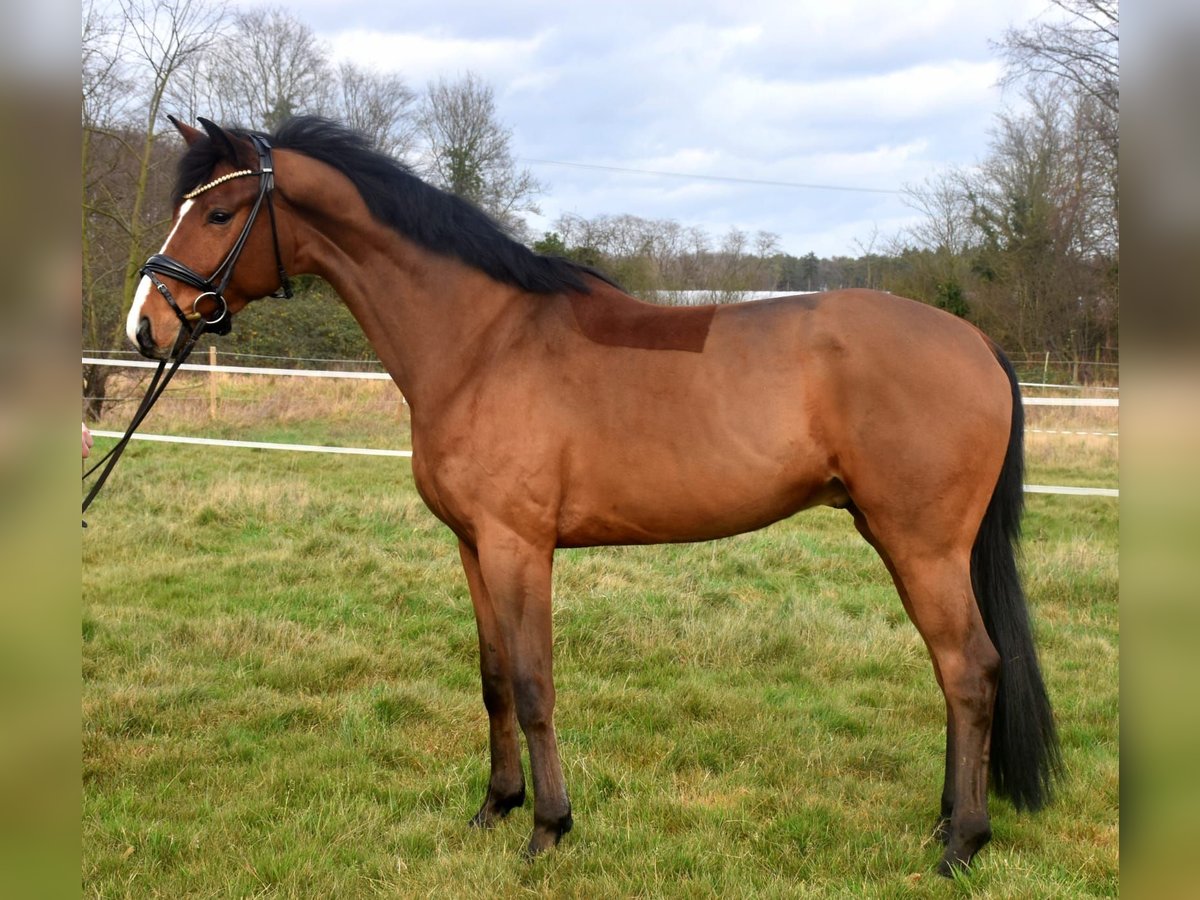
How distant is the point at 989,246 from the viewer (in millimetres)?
20719

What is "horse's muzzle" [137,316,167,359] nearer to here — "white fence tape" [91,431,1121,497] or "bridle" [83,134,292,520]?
"bridle" [83,134,292,520]

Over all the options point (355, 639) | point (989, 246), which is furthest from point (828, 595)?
point (989, 246)

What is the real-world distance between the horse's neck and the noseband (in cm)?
24

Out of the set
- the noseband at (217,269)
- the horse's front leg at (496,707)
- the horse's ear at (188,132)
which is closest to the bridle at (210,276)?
the noseband at (217,269)

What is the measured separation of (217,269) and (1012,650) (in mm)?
3155

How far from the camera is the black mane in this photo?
3.14 metres

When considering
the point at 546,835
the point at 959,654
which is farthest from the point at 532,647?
the point at 959,654

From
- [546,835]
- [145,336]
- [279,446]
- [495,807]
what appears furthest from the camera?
[279,446]

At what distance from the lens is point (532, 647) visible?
9.89ft

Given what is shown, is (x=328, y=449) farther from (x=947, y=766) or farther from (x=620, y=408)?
(x=947, y=766)

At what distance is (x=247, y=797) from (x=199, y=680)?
1.26m

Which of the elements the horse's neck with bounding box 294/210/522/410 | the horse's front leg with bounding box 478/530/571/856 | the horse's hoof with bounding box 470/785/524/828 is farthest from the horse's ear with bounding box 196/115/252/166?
the horse's hoof with bounding box 470/785/524/828

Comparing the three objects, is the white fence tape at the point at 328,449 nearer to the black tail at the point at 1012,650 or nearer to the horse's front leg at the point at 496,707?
the black tail at the point at 1012,650

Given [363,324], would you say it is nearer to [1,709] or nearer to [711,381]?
[711,381]
